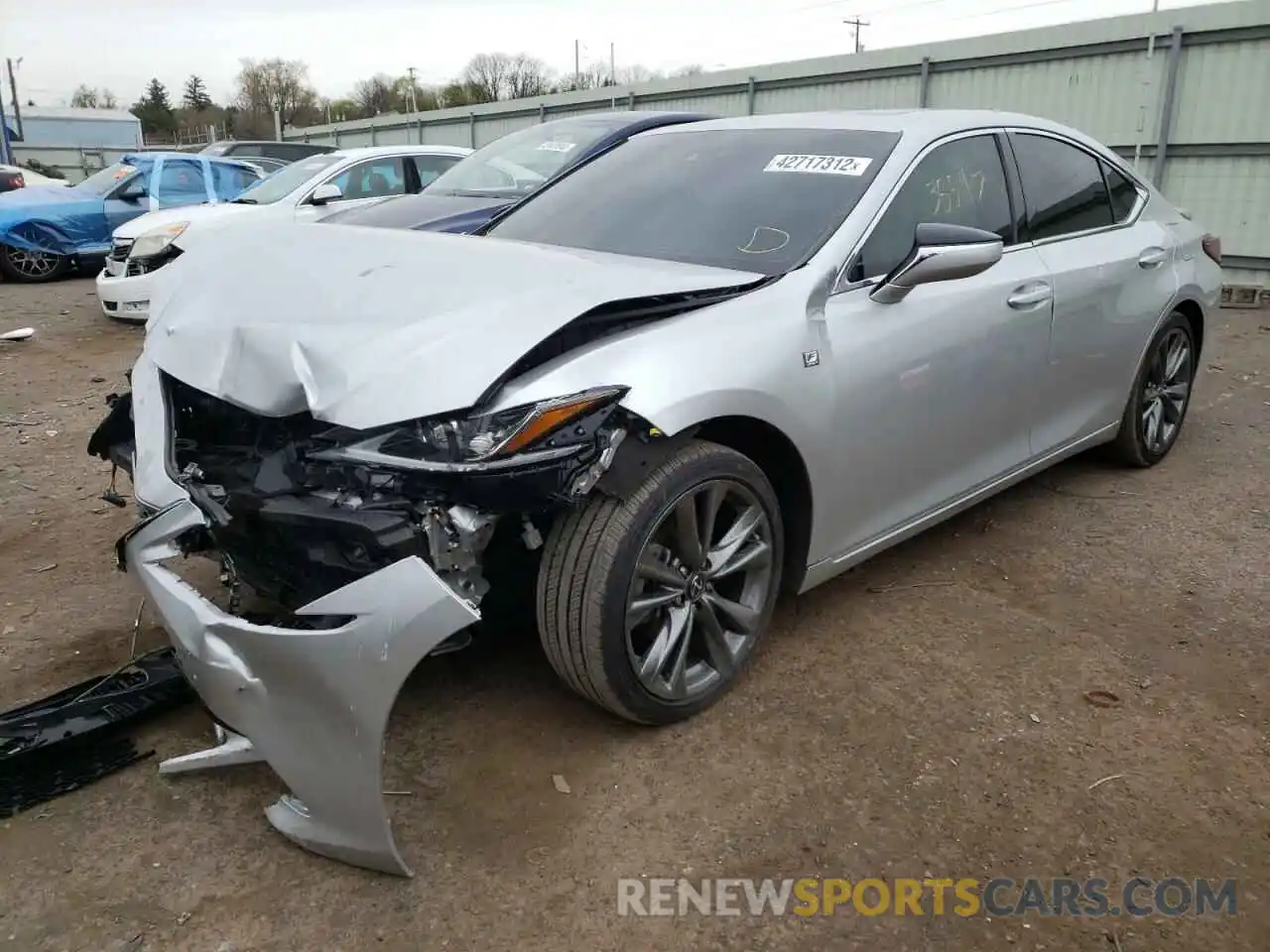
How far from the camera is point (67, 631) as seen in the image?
327 centimetres

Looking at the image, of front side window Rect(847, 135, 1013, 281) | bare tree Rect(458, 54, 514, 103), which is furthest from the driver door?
bare tree Rect(458, 54, 514, 103)

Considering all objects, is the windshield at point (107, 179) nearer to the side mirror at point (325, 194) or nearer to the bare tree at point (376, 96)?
the side mirror at point (325, 194)

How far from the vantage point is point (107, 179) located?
40.9 feet

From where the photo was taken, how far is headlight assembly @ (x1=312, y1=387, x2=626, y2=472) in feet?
7.24

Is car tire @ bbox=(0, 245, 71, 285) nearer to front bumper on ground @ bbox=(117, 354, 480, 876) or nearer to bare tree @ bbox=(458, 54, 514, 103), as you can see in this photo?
front bumper on ground @ bbox=(117, 354, 480, 876)

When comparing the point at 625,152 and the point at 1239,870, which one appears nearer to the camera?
the point at 1239,870

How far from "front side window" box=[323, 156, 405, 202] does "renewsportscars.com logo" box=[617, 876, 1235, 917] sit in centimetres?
821

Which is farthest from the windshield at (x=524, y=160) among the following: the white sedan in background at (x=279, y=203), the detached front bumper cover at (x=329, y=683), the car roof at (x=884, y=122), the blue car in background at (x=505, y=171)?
the detached front bumper cover at (x=329, y=683)

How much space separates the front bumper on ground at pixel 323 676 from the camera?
2016 millimetres

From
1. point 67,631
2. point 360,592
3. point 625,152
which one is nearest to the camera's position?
point 360,592

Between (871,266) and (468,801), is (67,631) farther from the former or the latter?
(871,266)

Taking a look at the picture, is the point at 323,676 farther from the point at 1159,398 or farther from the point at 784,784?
the point at 1159,398

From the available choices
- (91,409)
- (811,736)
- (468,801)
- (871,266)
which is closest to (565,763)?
(468,801)

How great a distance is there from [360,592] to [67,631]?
182cm
